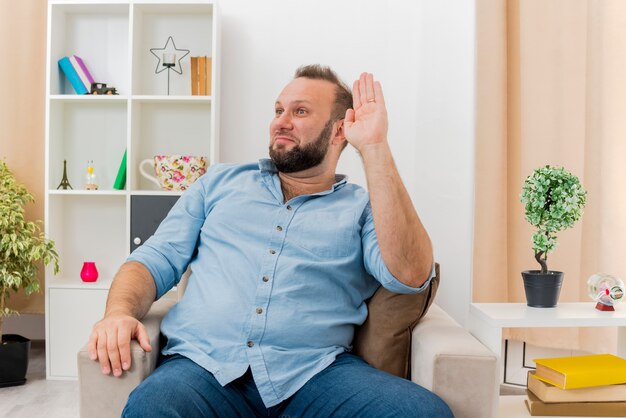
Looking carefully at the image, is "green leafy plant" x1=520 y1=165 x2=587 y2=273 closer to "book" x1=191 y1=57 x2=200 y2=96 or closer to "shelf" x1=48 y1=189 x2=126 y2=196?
"book" x1=191 y1=57 x2=200 y2=96

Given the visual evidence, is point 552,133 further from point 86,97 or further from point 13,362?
point 13,362

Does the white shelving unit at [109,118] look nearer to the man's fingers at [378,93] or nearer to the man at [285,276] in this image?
the man at [285,276]

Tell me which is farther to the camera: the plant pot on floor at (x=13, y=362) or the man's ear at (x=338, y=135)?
the plant pot on floor at (x=13, y=362)

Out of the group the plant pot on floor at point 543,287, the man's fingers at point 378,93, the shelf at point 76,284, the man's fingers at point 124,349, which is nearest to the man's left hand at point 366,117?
the man's fingers at point 378,93

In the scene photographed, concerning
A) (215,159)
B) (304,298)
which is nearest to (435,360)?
(304,298)

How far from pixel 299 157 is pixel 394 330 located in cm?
52

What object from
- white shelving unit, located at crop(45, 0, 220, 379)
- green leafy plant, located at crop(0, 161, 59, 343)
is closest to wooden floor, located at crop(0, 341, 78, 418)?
green leafy plant, located at crop(0, 161, 59, 343)

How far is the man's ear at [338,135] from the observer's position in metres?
2.08

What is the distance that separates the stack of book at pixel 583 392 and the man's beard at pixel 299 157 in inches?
32.4

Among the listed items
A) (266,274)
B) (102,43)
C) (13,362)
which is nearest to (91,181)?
(102,43)

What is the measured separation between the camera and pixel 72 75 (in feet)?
10.1

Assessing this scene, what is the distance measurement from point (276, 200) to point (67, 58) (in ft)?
5.15

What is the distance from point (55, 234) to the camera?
3096 millimetres

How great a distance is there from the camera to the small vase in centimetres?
308
